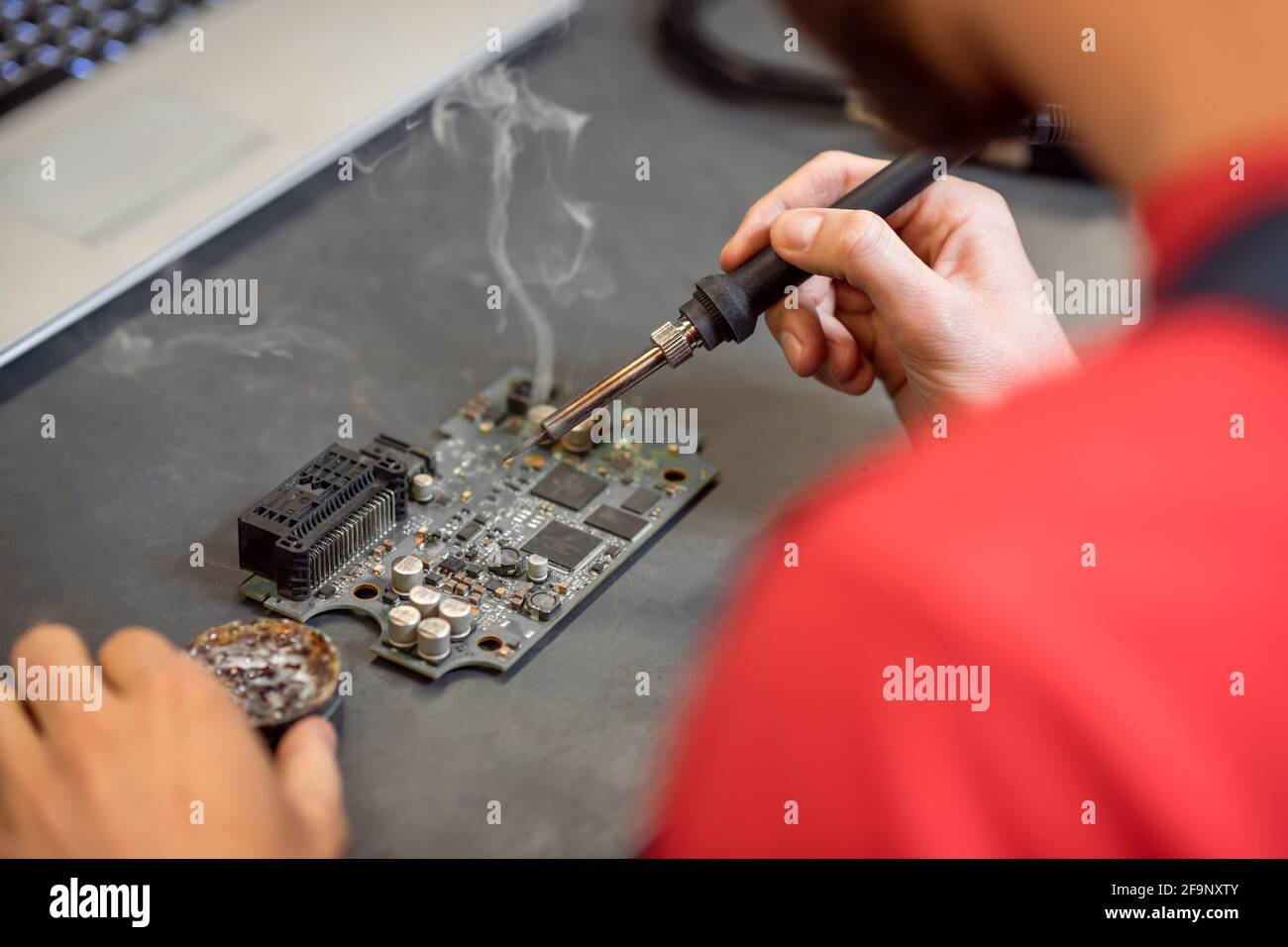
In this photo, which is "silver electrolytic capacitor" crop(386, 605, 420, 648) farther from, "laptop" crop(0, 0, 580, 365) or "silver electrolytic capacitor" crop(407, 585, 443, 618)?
"laptop" crop(0, 0, 580, 365)

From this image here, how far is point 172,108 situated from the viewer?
1662 millimetres

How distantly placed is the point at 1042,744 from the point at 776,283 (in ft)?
2.91

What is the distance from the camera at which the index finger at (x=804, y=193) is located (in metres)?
1.37

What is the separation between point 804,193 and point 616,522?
37 centimetres

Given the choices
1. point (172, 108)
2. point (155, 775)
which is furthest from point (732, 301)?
point (172, 108)

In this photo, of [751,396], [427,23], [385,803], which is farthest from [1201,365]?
[427,23]

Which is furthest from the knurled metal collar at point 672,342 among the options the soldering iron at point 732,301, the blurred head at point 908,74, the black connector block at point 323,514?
the blurred head at point 908,74

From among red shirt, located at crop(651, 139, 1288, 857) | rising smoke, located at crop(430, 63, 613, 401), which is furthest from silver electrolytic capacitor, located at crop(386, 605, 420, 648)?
red shirt, located at crop(651, 139, 1288, 857)

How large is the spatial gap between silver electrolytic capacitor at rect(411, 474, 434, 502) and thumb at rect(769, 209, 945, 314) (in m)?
0.35

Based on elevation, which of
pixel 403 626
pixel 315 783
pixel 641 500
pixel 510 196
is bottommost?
pixel 315 783

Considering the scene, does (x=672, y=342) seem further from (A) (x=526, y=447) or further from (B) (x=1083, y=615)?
(B) (x=1083, y=615)

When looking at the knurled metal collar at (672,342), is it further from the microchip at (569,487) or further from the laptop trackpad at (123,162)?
the laptop trackpad at (123,162)

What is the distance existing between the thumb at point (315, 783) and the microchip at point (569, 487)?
32 cm

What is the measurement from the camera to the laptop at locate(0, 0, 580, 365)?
1.49 meters
